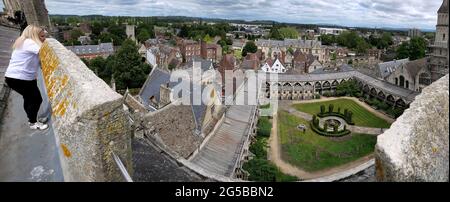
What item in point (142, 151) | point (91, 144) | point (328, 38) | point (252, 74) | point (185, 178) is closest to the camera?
point (91, 144)

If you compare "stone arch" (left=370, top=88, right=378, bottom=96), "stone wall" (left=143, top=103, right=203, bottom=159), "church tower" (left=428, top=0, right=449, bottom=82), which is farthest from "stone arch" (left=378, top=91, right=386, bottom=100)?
"stone wall" (left=143, top=103, right=203, bottom=159)

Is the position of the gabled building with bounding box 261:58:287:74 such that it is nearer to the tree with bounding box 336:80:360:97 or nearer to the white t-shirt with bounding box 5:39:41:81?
the tree with bounding box 336:80:360:97

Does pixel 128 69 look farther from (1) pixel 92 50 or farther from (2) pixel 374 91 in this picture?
(2) pixel 374 91

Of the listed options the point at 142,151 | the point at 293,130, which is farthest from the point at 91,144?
the point at 293,130

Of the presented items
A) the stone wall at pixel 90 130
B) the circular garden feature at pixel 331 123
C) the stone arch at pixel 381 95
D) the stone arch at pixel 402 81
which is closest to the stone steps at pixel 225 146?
the circular garden feature at pixel 331 123

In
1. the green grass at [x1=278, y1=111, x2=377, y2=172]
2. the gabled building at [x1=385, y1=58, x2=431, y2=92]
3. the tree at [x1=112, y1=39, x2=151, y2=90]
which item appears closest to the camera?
the green grass at [x1=278, y1=111, x2=377, y2=172]

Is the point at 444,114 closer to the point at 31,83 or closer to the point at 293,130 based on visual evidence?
the point at 31,83
